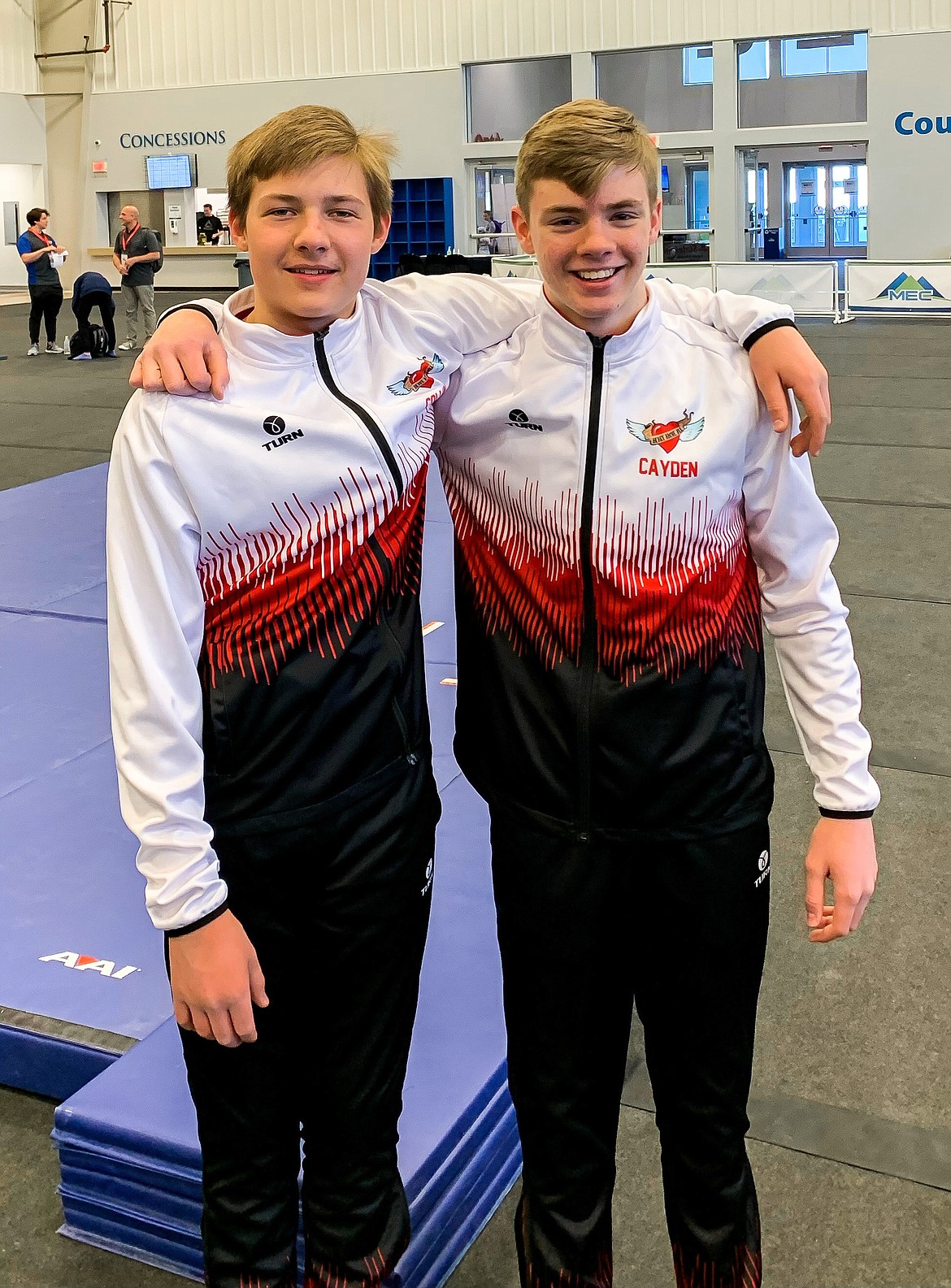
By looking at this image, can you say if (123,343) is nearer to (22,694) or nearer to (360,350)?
(22,694)

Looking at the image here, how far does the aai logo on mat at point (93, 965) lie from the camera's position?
9.95 feet

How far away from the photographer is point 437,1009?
2.71 meters

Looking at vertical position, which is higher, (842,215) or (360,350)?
(842,215)

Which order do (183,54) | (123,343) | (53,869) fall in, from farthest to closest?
(183,54) → (123,343) → (53,869)

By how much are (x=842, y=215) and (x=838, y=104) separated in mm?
2035

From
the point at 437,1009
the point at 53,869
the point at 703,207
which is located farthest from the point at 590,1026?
the point at 703,207

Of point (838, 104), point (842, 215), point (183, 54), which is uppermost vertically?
point (183, 54)

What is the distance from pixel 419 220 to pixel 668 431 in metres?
24.8

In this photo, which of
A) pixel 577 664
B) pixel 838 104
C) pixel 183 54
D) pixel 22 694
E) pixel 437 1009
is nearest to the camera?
pixel 577 664

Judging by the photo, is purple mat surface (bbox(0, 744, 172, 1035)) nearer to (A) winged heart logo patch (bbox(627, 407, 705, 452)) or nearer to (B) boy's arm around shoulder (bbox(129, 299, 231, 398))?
(B) boy's arm around shoulder (bbox(129, 299, 231, 398))

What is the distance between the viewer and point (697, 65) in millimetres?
22688

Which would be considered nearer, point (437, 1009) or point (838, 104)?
point (437, 1009)

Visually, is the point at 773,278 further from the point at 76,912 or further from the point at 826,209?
the point at 76,912

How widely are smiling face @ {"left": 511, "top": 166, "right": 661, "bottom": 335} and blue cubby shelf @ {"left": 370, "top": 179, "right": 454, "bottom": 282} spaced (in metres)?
23.9
